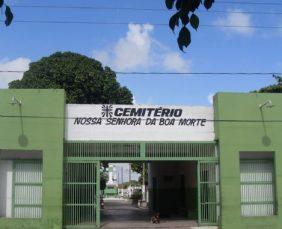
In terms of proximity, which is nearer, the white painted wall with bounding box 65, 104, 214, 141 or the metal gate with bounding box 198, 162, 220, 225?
the white painted wall with bounding box 65, 104, 214, 141

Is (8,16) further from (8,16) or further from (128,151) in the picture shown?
(128,151)

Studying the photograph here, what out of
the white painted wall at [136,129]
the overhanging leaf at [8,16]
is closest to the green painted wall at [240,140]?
the white painted wall at [136,129]

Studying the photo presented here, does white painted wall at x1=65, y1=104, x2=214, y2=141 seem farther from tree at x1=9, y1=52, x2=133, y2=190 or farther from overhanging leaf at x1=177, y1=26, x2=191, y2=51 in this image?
tree at x1=9, y1=52, x2=133, y2=190

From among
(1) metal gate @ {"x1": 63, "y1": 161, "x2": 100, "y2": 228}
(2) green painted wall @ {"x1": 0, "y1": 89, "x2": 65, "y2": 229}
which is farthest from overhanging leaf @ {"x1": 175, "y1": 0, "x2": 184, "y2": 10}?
(1) metal gate @ {"x1": 63, "y1": 161, "x2": 100, "y2": 228}

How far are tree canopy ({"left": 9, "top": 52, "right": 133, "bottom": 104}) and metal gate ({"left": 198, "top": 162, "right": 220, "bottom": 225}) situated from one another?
19.6 meters

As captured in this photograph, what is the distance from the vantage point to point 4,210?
71.0 feet

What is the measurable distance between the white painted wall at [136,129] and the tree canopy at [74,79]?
18274 mm

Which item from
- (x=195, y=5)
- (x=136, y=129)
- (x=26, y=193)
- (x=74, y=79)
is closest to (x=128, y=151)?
(x=136, y=129)

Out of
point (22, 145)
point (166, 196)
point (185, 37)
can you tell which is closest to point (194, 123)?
point (22, 145)

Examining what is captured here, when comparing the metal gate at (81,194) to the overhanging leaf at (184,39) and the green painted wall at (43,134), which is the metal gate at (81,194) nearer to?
the green painted wall at (43,134)

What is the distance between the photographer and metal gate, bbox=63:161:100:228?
2169 cm

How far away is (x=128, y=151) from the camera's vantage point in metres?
22.5

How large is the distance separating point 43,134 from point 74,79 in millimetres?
20056

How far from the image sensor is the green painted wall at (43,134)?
21.2 meters
